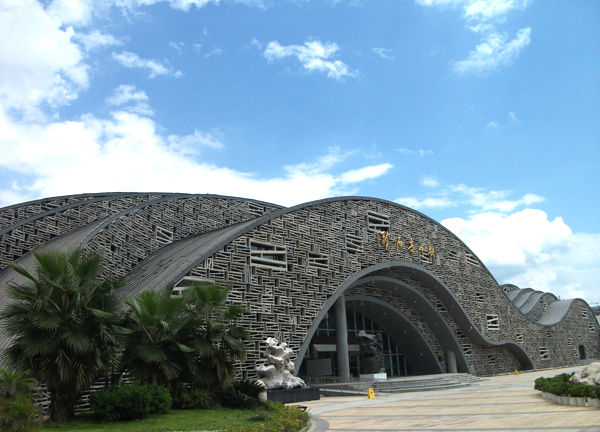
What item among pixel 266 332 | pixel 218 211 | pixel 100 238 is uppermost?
pixel 218 211

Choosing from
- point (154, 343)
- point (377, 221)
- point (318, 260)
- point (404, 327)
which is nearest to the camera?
point (154, 343)

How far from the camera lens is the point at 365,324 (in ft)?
119

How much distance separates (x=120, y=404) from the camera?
42.3 feet

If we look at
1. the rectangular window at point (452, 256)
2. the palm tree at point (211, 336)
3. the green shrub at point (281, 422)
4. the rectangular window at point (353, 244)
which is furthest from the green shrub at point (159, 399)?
the rectangular window at point (452, 256)

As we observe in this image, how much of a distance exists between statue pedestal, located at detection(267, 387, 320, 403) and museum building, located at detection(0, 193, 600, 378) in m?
2.51

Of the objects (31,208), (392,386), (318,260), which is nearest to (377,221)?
(318,260)

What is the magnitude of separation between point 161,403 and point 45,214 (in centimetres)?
1719

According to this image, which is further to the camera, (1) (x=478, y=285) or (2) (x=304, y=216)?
(1) (x=478, y=285)

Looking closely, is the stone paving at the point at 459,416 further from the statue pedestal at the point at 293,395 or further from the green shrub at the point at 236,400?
the green shrub at the point at 236,400

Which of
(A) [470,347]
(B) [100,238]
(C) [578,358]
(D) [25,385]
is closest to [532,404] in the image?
(D) [25,385]

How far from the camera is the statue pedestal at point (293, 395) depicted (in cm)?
1995

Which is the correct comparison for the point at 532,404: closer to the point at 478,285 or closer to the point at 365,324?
the point at 365,324

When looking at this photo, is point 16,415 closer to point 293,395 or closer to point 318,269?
point 293,395

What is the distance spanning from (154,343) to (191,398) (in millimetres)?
2070
